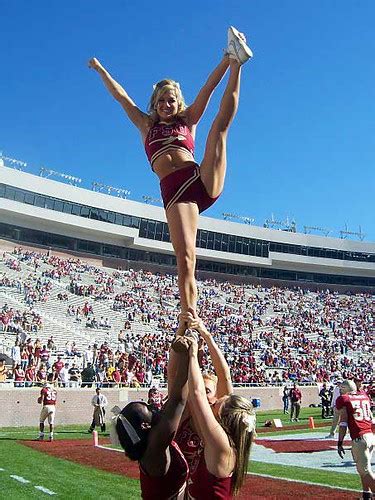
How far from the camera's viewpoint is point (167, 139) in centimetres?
315

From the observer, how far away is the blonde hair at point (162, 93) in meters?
3.23

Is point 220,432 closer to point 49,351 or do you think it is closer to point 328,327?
point 49,351

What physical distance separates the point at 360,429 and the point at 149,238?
1471 inches

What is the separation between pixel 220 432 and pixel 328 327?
124 ft

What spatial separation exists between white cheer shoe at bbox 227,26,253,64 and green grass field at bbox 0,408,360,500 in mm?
6491

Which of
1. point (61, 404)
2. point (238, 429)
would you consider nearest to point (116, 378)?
point (61, 404)

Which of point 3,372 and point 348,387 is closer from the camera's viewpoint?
point 348,387

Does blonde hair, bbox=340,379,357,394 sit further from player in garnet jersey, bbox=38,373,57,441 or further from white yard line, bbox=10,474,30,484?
player in garnet jersey, bbox=38,373,57,441

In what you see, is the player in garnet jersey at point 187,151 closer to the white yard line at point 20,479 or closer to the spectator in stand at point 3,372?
the white yard line at point 20,479

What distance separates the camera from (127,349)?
2445 centimetres

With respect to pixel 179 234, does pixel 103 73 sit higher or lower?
higher

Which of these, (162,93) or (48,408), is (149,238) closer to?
(48,408)

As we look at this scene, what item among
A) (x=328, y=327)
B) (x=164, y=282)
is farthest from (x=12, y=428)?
(x=328, y=327)

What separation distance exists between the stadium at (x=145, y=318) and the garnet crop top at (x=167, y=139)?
6.13 metres
